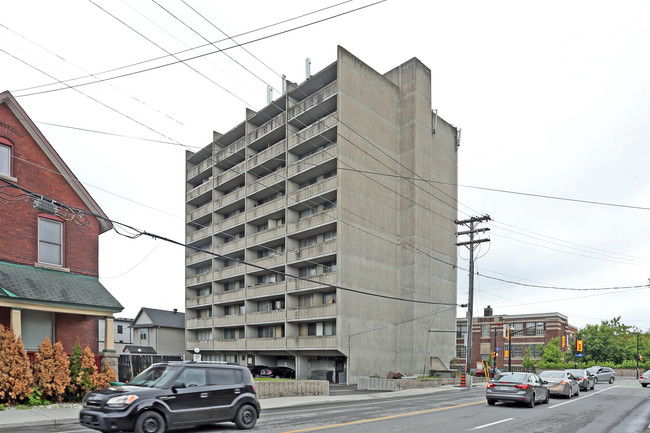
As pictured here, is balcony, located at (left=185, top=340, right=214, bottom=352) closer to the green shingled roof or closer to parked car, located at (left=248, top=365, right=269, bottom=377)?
parked car, located at (left=248, top=365, right=269, bottom=377)

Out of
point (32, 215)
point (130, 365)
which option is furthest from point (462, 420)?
point (130, 365)

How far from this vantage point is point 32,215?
20672 mm

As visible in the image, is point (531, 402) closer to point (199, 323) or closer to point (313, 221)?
point (313, 221)

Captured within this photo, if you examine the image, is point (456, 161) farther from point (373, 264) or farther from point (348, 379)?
point (348, 379)

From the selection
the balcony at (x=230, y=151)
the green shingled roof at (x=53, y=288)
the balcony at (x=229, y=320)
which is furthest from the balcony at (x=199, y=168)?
the green shingled roof at (x=53, y=288)

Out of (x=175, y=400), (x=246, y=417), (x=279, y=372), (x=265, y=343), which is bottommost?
(x=279, y=372)

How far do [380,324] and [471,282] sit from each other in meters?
11.3

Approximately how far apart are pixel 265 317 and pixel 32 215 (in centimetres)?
3353

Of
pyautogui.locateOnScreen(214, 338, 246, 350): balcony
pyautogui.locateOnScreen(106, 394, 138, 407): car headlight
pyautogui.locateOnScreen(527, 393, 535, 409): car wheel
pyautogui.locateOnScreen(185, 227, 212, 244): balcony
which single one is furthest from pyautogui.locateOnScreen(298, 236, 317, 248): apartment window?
pyautogui.locateOnScreen(106, 394, 138, 407): car headlight

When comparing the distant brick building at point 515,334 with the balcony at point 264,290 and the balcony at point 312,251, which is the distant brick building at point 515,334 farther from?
the balcony at point 312,251

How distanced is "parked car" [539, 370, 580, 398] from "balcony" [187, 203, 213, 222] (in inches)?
1904

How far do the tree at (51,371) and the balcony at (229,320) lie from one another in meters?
38.6

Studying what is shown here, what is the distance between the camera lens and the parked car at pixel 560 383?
966 inches

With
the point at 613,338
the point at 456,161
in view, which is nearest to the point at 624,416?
the point at 456,161
